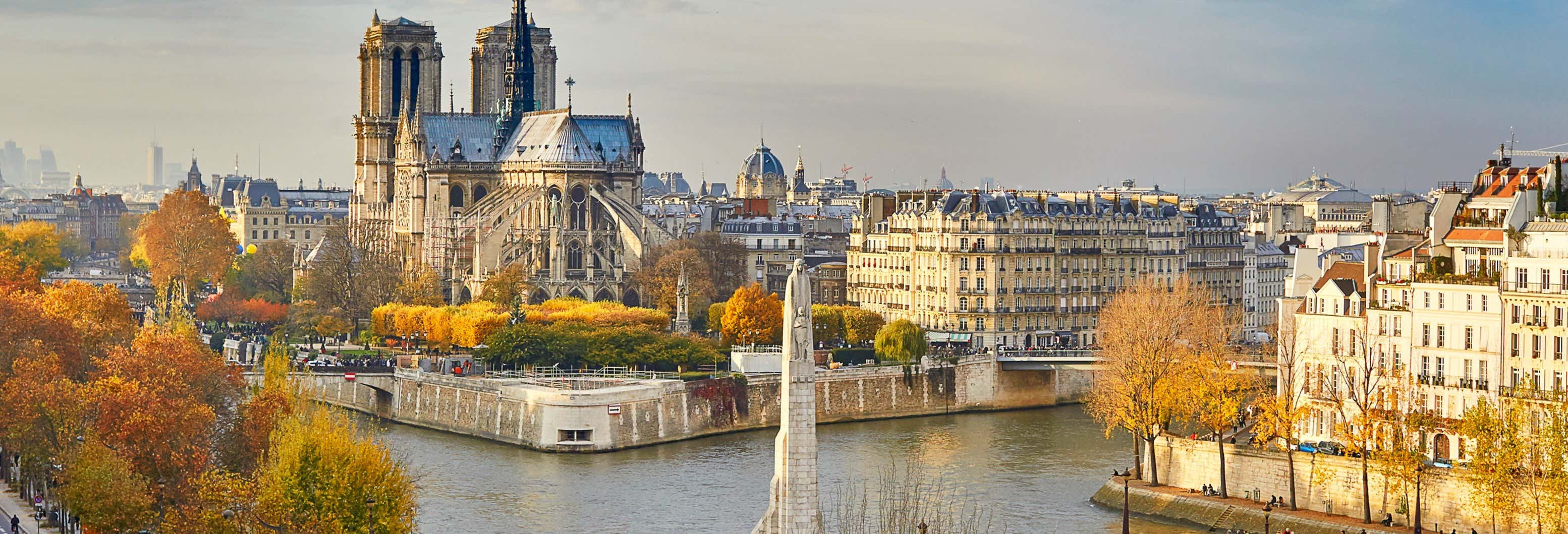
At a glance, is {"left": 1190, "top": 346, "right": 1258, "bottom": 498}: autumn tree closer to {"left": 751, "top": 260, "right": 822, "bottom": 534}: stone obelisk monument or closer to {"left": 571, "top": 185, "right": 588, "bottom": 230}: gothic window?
{"left": 751, "top": 260, "right": 822, "bottom": 534}: stone obelisk monument

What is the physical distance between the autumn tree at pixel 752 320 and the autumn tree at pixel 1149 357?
14304 mm

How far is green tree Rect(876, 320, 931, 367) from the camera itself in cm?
9319

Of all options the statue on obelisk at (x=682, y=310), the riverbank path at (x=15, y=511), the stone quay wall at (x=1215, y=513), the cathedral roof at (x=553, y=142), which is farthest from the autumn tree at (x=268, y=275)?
the stone quay wall at (x=1215, y=513)

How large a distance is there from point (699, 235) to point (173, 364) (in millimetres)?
60385

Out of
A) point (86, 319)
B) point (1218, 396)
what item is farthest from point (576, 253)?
point (1218, 396)

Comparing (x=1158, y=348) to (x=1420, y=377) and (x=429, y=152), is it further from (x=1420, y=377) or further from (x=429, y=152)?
(x=429, y=152)

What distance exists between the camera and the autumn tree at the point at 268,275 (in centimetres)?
13088

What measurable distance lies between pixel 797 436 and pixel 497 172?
94191mm

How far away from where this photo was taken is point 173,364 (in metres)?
64.6

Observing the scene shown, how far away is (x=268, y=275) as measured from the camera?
5261 inches

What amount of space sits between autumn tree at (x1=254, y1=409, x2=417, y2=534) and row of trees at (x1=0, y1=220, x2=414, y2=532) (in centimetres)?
3

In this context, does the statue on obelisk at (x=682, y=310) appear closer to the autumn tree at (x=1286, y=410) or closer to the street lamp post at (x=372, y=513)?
the autumn tree at (x=1286, y=410)

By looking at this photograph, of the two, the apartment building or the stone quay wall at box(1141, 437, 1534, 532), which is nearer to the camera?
the stone quay wall at box(1141, 437, 1534, 532)

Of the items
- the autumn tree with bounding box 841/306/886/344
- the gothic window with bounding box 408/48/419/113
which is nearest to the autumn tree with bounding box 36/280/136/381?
the autumn tree with bounding box 841/306/886/344
